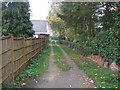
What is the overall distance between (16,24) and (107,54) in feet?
39.4

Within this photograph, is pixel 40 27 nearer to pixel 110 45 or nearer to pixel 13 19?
pixel 13 19

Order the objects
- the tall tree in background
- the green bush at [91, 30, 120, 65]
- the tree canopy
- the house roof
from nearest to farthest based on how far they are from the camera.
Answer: the green bush at [91, 30, 120, 65]
the tree canopy
the tall tree in background
the house roof

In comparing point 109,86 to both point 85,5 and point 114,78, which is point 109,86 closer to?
point 114,78

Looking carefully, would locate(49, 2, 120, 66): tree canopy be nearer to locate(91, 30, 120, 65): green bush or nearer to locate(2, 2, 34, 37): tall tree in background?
locate(91, 30, 120, 65): green bush

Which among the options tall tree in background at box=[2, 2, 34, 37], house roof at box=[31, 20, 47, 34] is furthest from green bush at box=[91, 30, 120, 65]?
house roof at box=[31, 20, 47, 34]

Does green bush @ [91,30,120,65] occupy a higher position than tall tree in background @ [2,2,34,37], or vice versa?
tall tree in background @ [2,2,34,37]

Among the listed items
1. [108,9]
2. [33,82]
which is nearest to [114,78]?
[33,82]

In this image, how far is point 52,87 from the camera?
4.97 metres

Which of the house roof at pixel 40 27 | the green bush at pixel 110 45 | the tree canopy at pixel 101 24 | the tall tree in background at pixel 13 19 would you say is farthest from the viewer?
the house roof at pixel 40 27

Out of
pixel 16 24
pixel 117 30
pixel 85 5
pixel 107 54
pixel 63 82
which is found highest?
pixel 85 5

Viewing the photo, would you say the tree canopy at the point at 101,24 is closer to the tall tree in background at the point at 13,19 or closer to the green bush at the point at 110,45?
the green bush at the point at 110,45

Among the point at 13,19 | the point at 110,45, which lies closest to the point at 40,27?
the point at 13,19

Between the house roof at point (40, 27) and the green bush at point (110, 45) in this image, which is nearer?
the green bush at point (110, 45)

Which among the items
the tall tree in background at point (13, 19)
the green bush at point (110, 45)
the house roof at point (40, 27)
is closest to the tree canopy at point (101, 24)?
the green bush at point (110, 45)
